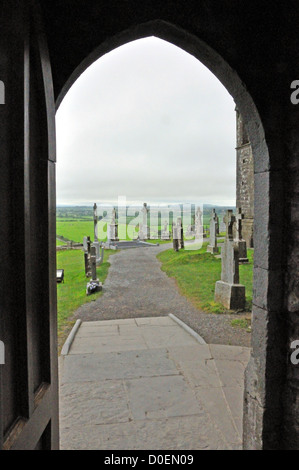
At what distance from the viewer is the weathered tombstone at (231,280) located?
7.96 meters

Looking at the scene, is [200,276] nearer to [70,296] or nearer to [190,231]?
[70,296]

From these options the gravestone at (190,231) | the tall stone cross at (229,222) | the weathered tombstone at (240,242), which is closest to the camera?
the tall stone cross at (229,222)

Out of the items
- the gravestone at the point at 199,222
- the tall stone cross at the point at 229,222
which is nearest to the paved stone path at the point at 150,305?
the tall stone cross at the point at 229,222

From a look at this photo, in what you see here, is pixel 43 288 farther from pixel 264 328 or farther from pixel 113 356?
pixel 113 356

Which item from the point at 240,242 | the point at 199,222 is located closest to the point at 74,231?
the point at 199,222

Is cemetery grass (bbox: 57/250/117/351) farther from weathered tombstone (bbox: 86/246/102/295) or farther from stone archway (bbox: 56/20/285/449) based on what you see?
stone archway (bbox: 56/20/285/449)

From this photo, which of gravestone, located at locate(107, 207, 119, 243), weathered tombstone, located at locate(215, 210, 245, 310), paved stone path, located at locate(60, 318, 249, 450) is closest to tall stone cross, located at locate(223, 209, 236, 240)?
weathered tombstone, located at locate(215, 210, 245, 310)

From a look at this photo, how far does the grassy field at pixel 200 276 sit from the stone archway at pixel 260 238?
219 inches

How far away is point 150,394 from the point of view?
156 inches

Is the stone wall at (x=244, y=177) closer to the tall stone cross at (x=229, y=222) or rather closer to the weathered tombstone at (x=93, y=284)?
the tall stone cross at (x=229, y=222)

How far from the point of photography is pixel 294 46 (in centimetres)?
228

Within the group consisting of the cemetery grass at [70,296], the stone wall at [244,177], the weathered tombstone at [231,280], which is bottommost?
the cemetery grass at [70,296]

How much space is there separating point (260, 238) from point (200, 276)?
31.3ft
